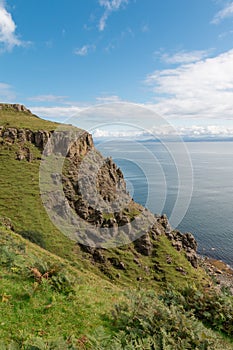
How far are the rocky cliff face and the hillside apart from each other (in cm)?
32

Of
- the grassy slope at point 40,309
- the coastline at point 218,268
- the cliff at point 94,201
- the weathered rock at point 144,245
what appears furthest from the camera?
the coastline at point 218,268

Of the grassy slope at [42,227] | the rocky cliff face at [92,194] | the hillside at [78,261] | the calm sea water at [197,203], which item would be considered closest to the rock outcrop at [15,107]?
the hillside at [78,261]

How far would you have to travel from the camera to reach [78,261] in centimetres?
5656

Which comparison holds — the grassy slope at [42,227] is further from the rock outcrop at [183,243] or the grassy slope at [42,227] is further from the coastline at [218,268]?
the coastline at [218,268]

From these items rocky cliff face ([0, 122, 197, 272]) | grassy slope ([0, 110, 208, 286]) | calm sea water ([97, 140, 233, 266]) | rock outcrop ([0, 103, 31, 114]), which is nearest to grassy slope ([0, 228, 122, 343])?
grassy slope ([0, 110, 208, 286])

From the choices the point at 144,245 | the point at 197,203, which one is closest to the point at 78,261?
the point at 144,245

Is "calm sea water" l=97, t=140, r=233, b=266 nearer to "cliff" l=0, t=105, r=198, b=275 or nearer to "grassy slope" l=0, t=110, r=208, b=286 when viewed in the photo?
"cliff" l=0, t=105, r=198, b=275

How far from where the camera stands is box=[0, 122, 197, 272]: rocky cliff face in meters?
72.1

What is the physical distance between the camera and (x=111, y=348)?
802 cm

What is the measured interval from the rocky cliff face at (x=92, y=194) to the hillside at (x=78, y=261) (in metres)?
0.32

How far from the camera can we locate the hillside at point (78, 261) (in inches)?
385

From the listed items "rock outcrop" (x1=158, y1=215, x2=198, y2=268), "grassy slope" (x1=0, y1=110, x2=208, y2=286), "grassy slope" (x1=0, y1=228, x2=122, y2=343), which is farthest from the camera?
"rock outcrop" (x1=158, y1=215, x2=198, y2=268)

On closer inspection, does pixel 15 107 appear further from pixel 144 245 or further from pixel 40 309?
pixel 40 309

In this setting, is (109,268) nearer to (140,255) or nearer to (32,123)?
(140,255)
